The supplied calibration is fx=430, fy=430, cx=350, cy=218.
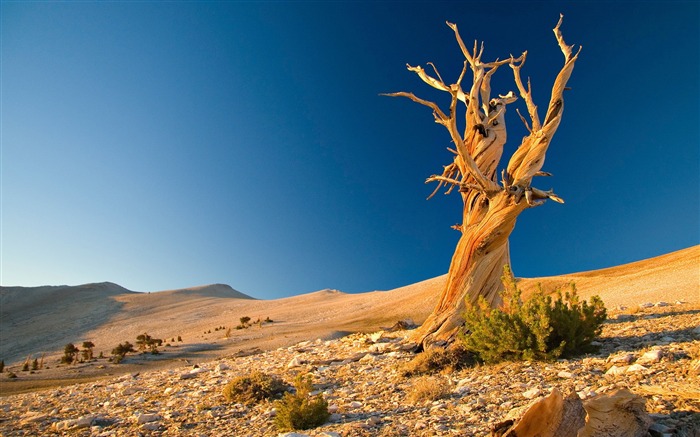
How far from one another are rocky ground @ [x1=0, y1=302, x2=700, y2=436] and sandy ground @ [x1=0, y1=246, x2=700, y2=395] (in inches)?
359

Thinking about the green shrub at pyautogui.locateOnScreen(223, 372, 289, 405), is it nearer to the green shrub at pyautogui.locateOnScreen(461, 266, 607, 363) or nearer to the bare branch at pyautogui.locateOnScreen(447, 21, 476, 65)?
the green shrub at pyautogui.locateOnScreen(461, 266, 607, 363)

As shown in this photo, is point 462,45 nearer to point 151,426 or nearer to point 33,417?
point 151,426

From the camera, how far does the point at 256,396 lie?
27.0 feet

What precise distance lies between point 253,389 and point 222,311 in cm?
5278

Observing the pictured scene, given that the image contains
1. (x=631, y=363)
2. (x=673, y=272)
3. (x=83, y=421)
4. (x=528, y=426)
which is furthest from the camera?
(x=673, y=272)

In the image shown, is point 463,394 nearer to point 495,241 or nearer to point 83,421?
point 495,241

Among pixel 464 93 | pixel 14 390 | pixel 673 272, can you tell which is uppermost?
pixel 464 93

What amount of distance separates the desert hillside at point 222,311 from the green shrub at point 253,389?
14028mm

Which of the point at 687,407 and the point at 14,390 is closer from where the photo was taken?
the point at 687,407

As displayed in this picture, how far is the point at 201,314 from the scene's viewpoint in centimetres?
5547

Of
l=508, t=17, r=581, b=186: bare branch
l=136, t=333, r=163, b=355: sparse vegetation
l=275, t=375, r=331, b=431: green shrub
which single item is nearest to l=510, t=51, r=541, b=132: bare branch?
l=508, t=17, r=581, b=186: bare branch

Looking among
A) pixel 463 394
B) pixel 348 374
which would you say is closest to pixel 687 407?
pixel 463 394

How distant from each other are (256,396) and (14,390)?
14.7m

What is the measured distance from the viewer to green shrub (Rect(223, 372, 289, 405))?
8.23 m
